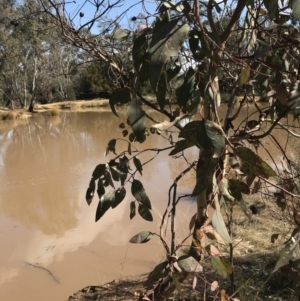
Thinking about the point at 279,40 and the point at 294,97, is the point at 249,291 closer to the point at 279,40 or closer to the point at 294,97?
the point at 279,40

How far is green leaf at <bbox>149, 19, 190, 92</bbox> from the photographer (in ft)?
1.23

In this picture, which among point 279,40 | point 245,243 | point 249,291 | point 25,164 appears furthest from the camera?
point 25,164

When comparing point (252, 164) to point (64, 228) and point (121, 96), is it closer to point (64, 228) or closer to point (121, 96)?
point (121, 96)

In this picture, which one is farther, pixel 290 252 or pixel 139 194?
pixel 139 194

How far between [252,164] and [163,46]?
0.20 m

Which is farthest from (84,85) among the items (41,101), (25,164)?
(25,164)

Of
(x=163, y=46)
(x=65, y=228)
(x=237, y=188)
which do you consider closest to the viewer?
(x=163, y=46)

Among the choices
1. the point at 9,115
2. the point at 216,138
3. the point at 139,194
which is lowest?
the point at 9,115

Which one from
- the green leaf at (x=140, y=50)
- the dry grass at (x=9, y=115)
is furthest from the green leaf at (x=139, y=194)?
the dry grass at (x=9, y=115)

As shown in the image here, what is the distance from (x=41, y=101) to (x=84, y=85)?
17.0 feet

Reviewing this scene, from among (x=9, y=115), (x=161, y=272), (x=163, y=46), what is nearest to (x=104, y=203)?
(x=161, y=272)

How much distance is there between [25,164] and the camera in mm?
6953

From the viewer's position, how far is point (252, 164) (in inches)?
19.6

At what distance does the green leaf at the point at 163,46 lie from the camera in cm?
38
